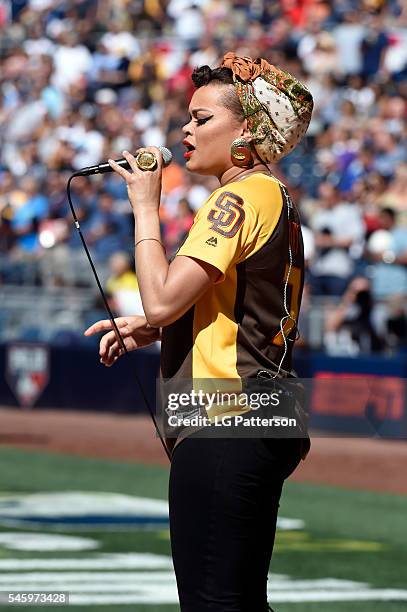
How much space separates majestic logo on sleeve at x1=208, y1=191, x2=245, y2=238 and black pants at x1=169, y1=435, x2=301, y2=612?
0.55 metres

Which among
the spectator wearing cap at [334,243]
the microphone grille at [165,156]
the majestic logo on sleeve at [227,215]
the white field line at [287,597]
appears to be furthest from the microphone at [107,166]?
the spectator wearing cap at [334,243]

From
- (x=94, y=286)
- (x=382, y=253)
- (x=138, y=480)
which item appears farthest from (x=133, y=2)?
(x=138, y=480)

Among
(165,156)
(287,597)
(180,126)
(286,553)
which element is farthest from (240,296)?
(180,126)

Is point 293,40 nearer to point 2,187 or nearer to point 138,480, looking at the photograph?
point 2,187

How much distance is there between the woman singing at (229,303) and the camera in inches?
142

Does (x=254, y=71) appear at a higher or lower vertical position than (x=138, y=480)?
higher

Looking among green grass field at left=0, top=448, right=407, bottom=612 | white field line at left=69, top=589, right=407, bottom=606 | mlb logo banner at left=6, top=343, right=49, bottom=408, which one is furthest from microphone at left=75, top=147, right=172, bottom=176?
mlb logo banner at left=6, top=343, right=49, bottom=408

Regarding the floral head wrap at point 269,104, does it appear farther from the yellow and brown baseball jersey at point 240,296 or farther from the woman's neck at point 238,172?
the yellow and brown baseball jersey at point 240,296

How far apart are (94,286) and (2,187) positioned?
15.8 ft

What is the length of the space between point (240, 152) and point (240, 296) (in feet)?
1.40

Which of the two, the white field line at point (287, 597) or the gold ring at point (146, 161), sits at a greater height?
the gold ring at point (146, 161)

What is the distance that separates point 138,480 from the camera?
482 inches

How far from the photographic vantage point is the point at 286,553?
8539 mm

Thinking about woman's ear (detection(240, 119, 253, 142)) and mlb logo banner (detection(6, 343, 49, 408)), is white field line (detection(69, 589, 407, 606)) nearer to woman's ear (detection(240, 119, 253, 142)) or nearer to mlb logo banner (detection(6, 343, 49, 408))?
woman's ear (detection(240, 119, 253, 142))
